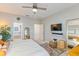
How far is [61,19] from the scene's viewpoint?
2.82 metres

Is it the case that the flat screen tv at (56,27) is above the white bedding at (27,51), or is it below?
above

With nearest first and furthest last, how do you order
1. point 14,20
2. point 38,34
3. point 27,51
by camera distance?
point 27,51, point 38,34, point 14,20

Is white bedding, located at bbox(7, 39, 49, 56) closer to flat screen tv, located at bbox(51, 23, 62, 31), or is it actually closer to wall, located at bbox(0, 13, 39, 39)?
wall, located at bbox(0, 13, 39, 39)

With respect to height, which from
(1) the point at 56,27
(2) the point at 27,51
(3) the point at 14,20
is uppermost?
(3) the point at 14,20

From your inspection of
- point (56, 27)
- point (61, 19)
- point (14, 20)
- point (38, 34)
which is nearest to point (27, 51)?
point (38, 34)

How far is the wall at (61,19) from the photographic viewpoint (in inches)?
94.2

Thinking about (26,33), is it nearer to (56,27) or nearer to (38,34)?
(38,34)

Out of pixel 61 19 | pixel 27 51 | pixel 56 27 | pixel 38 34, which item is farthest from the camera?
pixel 61 19

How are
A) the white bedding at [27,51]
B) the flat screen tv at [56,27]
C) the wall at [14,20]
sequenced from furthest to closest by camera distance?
the flat screen tv at [56,27] → the wall at [14,20] → the white bedding at [27,51]

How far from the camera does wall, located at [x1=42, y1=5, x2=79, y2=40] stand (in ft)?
7.85

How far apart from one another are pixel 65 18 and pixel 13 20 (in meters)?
1.29

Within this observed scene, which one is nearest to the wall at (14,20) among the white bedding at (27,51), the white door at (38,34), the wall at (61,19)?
the white door at (38,34)

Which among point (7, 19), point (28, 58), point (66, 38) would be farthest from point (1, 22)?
point (28, 58)

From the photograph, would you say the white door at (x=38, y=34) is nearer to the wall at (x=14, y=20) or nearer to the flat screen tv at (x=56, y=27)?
the wall at (x=14, y=20)
